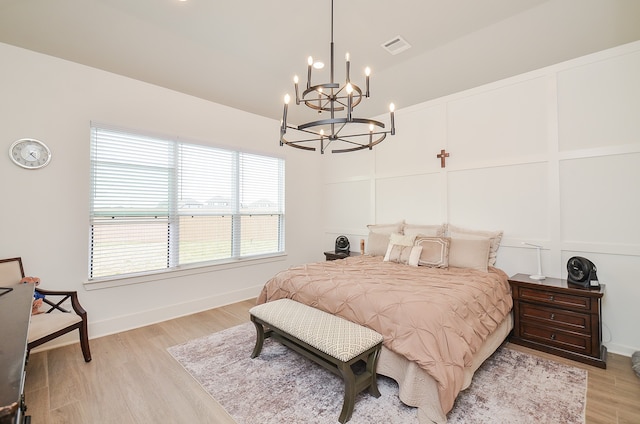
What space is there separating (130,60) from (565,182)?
4.79 metres

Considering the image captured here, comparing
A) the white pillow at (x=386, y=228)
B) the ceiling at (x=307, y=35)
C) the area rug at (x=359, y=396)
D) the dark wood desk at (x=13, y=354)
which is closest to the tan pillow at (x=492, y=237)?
the white pillow at (x=386, y=228)

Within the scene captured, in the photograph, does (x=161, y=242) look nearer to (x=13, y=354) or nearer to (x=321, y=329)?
(x=321, y=329)

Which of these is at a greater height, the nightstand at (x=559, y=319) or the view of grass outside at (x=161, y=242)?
the view of grass outside at (x=161, y=242)

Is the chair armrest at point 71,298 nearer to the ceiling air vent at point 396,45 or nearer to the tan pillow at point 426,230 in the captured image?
the tan pillow at point 426,230

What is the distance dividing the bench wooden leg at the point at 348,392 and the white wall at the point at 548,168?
8.33 feet

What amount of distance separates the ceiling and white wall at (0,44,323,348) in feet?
0.70

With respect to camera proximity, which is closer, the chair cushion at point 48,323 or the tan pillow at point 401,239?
the chair cushion at point 48,323

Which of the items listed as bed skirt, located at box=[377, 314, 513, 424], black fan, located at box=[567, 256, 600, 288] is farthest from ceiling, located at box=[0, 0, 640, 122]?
bed skirt, located at box=[377, 314, 513, 424]

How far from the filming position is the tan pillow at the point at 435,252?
3.28m

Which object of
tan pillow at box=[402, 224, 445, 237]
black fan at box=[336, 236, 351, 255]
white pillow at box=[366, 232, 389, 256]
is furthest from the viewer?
black fan at box=[336, 236, 351, 255]

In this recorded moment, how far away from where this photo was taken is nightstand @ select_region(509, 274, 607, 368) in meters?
2.49

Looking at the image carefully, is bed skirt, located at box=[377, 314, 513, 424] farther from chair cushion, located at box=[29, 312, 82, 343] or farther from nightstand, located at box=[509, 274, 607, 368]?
chair cushion, located at box=[29, 312, 82, 343]

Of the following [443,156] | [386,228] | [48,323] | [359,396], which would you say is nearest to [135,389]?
[48,323]

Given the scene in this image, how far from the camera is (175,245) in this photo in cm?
374
